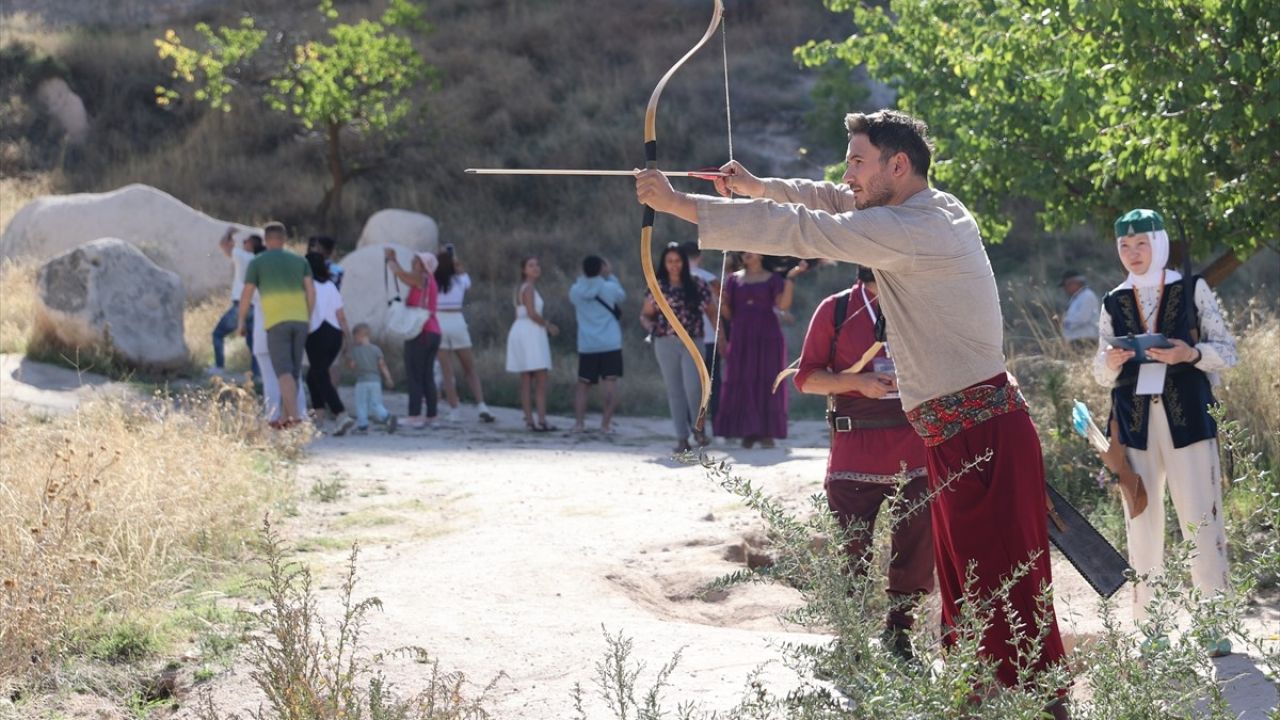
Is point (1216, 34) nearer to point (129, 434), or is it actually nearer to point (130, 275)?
point (129, 434)

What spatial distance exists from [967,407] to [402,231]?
1968 cm

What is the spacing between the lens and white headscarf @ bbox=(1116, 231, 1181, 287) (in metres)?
6.11

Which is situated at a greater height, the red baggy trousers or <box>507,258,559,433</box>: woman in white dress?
<box>507,258,559,433</box>: woman in white dress

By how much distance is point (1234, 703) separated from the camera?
529cm

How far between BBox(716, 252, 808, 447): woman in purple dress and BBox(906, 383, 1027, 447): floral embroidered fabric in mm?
7936

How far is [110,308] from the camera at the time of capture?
1501 centimetres

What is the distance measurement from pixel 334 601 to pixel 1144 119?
491 cm

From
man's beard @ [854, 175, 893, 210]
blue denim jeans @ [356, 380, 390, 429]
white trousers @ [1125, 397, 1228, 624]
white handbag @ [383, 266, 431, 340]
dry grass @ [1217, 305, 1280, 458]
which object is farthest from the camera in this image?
white handbag @ [383, 266, 431, 340]

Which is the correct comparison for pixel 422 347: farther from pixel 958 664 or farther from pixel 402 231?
pixel 958 664

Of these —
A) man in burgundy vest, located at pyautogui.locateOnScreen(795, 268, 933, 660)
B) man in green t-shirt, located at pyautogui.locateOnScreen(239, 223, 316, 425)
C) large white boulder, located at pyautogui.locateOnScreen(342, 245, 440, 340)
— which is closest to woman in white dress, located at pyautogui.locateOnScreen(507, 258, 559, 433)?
man in green t-shirt, located at pyautogui.locateOnScreen(239, 223, 316, 425)

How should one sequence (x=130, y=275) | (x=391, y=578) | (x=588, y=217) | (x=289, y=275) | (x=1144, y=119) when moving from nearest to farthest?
(x=391, y=578)
(x=1144, y=119)
(x=289, y=275)
(x=130, y=275)
(x=588, y=217)

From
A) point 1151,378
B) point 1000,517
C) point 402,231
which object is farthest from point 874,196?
point 402,231

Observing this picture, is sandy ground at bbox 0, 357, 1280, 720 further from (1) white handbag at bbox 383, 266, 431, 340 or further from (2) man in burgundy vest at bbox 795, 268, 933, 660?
(1) white handbag at bbox 383, 266, 431, 340

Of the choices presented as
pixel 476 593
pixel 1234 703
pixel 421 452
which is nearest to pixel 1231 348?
pixel 1234 703
